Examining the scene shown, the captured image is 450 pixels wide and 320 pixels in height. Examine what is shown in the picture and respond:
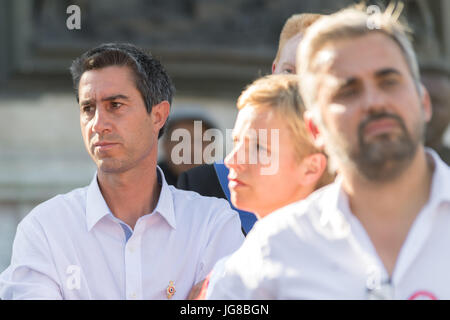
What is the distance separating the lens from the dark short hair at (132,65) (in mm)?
2512

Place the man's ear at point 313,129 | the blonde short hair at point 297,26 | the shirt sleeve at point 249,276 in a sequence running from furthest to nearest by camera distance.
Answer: the blonde short hair at point 297,26, the man's ear at point 313,129, the shirt sleeve at point 249,276

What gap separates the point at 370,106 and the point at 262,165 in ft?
1.83

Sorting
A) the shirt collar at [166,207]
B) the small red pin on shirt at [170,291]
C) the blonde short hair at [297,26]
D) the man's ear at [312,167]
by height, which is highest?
the blonde short hair at [297,26]

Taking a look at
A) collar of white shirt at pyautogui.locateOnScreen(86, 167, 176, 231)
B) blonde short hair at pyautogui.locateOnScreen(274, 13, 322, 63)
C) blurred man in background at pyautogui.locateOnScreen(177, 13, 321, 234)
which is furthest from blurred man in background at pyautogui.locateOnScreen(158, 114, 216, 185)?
collar of white shirt at pyautogui.locateOnScreen(86, 167, 176, 231)

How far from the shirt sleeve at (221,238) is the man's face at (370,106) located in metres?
0.75

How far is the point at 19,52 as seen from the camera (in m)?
7.77

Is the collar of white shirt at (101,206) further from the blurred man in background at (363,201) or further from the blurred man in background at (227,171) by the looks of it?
the blurred man in background at (363,201)

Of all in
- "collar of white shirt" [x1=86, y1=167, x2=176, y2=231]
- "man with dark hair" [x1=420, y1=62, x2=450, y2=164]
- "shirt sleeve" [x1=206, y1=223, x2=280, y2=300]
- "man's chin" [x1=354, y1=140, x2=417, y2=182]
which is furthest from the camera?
"man with dark hair" [x1=420, y1=62, x2=450, y2=164]

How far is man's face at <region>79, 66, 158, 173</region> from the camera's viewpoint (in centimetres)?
243

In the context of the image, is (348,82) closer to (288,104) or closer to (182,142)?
(288,104)

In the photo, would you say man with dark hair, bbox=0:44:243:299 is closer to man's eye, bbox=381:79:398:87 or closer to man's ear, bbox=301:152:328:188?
man's ear, bbox=301:152:328:188

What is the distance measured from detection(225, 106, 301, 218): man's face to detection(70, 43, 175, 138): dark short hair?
0.51m

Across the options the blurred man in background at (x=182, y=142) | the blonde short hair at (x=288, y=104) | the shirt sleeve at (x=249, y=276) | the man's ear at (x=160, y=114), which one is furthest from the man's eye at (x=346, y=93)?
the blurred man in background at (x=182, y=142)

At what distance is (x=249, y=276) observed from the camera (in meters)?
1.74
